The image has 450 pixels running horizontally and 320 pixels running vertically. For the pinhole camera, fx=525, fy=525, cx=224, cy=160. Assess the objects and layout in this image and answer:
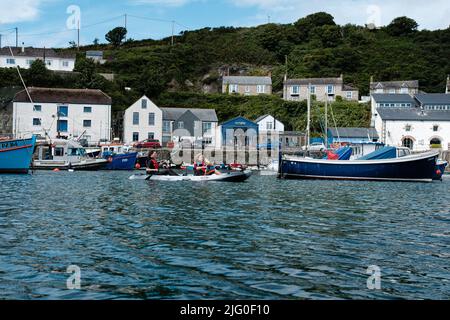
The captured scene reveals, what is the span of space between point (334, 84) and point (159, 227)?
262ft

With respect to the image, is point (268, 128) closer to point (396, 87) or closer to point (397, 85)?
point (396, 87)

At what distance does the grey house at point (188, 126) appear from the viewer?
253 ft

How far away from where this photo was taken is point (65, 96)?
241 feet

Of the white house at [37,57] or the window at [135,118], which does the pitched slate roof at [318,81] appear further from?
the white house at [37,57]

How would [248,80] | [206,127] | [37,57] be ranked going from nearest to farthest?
[206,127], [248,80], [37,57]

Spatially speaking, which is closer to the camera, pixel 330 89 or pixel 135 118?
pixel 135 118

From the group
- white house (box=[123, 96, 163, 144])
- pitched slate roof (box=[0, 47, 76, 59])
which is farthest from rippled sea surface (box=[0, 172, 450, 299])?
pitched slate roof (box=[0, 47, 76, 59])

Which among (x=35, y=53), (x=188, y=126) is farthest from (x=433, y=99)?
(x=35, y=53)

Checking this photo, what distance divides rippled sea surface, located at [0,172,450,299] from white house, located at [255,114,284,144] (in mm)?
52612

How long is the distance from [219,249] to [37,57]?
9489 cm

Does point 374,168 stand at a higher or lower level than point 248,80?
lower

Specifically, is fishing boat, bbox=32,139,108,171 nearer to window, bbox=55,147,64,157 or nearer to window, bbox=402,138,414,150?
window, bbox=55,147,64,157

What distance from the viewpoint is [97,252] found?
11969 millimetres

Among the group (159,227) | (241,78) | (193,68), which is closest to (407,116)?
(241,78)
